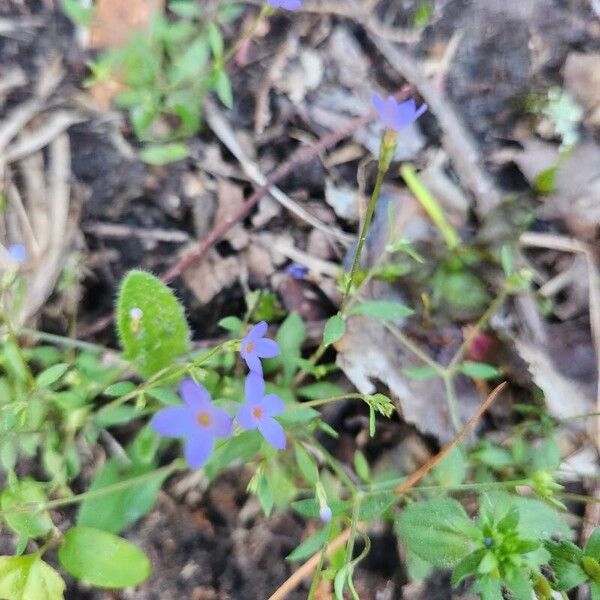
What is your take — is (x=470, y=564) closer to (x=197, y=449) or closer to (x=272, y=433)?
(x=272, y=433)

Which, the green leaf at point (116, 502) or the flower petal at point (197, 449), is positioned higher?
the flower petal at point (197, 449)

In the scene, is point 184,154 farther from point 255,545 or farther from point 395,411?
point 255,545

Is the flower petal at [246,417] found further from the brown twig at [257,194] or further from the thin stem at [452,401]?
the brown twig at [257,194]

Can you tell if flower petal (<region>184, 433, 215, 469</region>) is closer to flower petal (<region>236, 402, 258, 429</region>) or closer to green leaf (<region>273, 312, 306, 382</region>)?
flower petal (<region>236, 402, 258, 429</region>)

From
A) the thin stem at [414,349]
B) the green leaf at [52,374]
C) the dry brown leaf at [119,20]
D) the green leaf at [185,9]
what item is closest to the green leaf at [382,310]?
the thin stem at [414,349]

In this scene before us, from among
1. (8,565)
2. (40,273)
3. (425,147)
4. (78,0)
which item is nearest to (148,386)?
(8,565)

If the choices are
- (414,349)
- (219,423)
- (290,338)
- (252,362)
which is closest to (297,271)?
(290,338)
